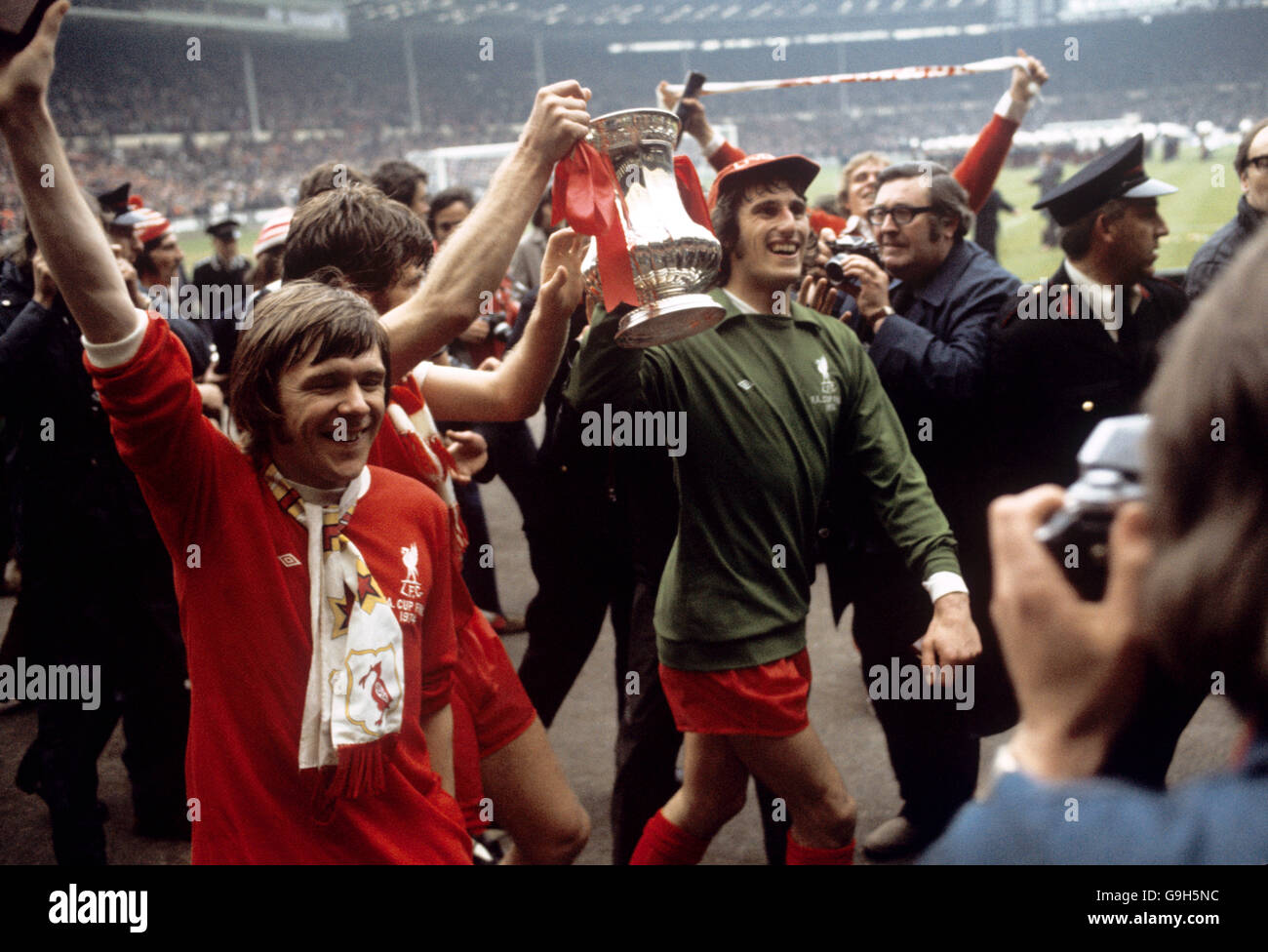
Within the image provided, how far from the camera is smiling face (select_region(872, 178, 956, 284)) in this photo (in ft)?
11.8

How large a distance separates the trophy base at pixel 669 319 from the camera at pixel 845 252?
1.29 meters

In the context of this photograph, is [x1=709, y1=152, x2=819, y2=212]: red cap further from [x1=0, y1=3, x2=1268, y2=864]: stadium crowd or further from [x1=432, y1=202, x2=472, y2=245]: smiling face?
[x1=432, y1=202, x2=472, y2=245]: smiling face

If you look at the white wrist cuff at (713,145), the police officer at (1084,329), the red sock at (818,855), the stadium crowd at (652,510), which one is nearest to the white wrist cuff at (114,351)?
the stadium crowd at (652,510)

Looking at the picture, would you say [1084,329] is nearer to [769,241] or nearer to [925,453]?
[925,453]

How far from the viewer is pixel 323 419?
74.7 inches

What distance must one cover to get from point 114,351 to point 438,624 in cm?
80

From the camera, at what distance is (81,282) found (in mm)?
1575

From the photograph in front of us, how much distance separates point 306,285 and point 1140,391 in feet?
7.20

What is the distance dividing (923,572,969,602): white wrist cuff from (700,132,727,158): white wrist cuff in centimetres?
237

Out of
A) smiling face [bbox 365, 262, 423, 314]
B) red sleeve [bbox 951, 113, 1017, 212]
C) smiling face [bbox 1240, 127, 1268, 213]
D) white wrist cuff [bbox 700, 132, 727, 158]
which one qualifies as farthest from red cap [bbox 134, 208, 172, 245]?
smiling face [bbox 1240, 127, 1268, 213]

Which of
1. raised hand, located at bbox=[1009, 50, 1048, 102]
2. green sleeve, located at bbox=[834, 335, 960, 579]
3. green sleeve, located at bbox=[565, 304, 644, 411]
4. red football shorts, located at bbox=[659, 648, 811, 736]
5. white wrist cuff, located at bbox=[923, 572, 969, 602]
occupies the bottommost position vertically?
red football shorts, located at bbox=[659, 648, 811, 736]

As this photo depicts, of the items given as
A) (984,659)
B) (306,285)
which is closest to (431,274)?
(306,285)

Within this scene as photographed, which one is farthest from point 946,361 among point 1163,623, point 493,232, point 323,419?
point 1163,623
